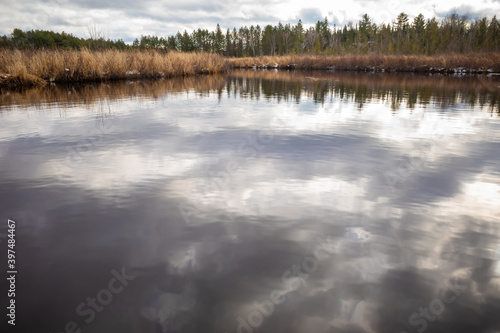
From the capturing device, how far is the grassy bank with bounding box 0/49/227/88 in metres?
15.9

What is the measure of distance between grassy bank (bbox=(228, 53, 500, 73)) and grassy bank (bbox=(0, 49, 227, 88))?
21.4m

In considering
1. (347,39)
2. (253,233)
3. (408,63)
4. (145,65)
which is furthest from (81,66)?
(347,39)

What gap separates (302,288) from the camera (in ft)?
7.19

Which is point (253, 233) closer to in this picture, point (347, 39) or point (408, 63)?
point (408, 63)

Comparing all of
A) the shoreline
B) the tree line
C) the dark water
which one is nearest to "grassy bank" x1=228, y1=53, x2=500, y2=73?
the shoreline

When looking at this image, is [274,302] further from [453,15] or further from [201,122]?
[453,15]

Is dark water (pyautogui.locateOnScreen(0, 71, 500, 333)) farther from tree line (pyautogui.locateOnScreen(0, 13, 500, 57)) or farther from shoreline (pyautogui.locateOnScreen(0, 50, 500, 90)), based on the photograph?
tree line (pyautogui.locateOnScreen(0, 13, 500, 57))

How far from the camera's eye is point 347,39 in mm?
87375

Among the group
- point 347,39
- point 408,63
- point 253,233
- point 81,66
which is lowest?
point 253,233

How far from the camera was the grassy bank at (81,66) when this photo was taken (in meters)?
15.9

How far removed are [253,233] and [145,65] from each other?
2270 centimetres

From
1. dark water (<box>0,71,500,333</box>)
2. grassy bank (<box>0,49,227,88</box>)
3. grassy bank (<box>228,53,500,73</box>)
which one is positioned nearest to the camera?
dark water (<box>0,71,500,333</box>)

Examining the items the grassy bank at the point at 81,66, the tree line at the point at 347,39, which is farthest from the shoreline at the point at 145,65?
the tree line at the point at 347,39

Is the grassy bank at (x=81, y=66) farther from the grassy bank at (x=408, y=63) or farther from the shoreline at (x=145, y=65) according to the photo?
the grassy bank at (x=408, y=63)
